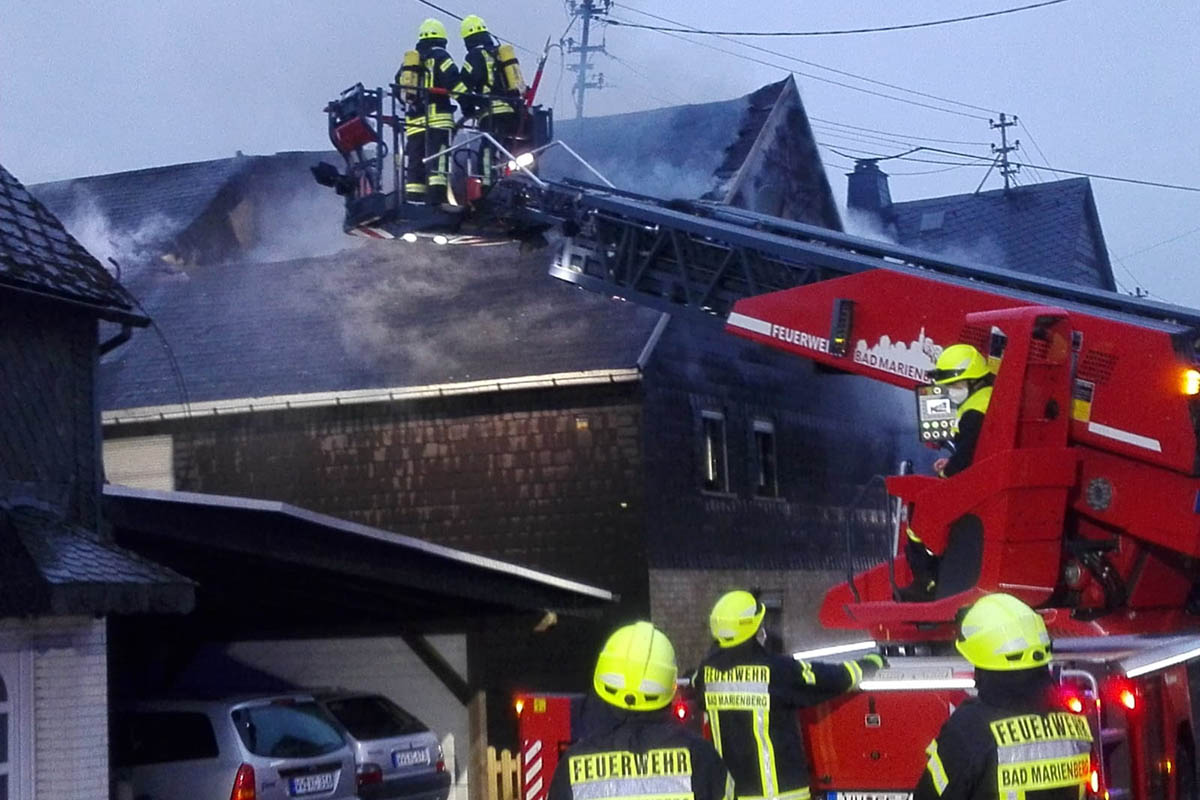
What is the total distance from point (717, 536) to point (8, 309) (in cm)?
1061

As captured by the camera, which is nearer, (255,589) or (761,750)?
(761,750)

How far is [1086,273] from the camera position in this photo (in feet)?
100

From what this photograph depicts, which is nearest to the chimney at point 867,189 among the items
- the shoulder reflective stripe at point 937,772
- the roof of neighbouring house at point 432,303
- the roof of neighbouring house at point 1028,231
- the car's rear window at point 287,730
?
the roof of neighbouring house at point 1028,231

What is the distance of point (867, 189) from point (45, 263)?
78.5ft

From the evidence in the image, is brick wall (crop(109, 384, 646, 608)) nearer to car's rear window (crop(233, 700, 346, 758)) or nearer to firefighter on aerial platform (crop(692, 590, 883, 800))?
car's rear window (crop(233, 700, 346, 758))

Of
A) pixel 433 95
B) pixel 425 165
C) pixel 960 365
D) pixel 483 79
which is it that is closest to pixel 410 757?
pixel 425 165

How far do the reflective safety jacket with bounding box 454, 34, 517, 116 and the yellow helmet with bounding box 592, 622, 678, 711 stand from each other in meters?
9.58

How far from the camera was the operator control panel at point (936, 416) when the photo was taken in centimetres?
810

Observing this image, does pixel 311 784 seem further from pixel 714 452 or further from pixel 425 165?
pixel 714 452

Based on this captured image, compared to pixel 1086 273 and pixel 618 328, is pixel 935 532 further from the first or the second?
pixel 1086 273

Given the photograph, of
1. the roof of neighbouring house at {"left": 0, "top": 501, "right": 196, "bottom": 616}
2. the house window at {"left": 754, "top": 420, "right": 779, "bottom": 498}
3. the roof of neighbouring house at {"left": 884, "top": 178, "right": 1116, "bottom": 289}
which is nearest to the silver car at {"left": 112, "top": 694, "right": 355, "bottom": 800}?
the roof of neighbouring house at {"left": 0, "top": 501, "right": 196, "bottom": 616}

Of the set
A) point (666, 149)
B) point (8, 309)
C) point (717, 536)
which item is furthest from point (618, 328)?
point (8, 309)

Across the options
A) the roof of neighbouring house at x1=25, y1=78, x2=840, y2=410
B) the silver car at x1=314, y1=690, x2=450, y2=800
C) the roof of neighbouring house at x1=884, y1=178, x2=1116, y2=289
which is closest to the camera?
the silver car at x1=314, y1=690, x2=450, y2=800

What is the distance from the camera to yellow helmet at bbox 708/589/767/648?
7242mm
